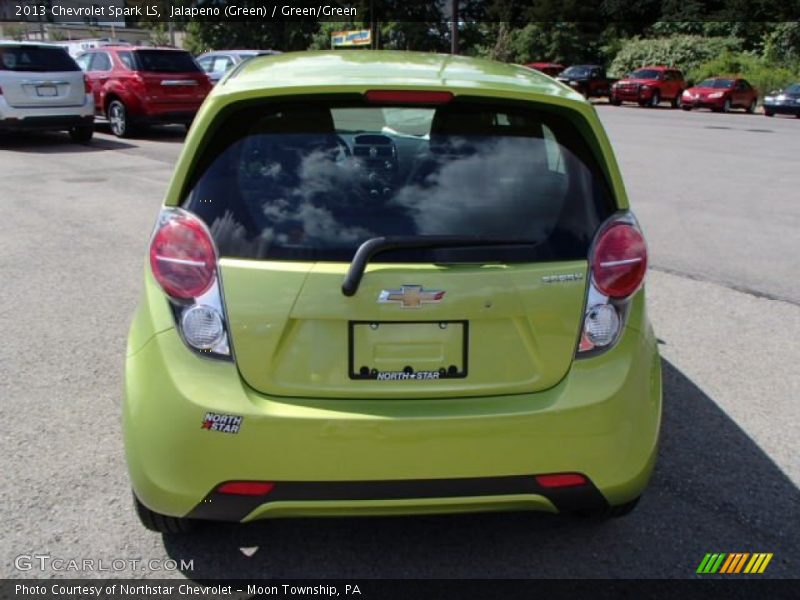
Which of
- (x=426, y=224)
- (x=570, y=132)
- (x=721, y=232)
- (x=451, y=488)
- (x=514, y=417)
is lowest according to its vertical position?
(x=721, y=232)

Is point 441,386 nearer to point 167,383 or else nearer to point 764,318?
point 167,383

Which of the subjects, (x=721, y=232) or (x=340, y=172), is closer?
(x=340, y=172)

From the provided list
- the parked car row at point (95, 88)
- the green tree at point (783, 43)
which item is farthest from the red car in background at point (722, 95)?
the parked car row at point (95, 88)

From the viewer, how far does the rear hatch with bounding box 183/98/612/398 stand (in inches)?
94.7

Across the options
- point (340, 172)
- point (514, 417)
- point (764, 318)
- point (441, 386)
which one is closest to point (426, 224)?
point (340, 172)

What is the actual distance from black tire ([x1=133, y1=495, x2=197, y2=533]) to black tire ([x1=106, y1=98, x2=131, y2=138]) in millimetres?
14523

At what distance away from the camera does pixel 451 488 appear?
2443mm

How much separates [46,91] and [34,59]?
1.97 ft

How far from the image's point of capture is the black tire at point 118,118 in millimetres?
15867

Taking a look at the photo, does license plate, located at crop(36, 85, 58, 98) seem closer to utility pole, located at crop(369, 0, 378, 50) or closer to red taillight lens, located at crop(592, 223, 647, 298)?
red taillight lens, located at crop(592, 223, 647, 298)

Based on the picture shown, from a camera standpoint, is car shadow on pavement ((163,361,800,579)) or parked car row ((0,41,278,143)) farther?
parked car row ((0,41,278,143))

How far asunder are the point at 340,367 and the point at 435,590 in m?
0.89

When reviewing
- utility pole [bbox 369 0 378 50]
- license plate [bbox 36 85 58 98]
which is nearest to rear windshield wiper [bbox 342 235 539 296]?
license plate [bbox 36 85 58 98]

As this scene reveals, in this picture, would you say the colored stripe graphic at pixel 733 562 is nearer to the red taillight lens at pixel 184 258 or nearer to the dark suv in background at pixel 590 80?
the red taillight lens at pixel 184 258
